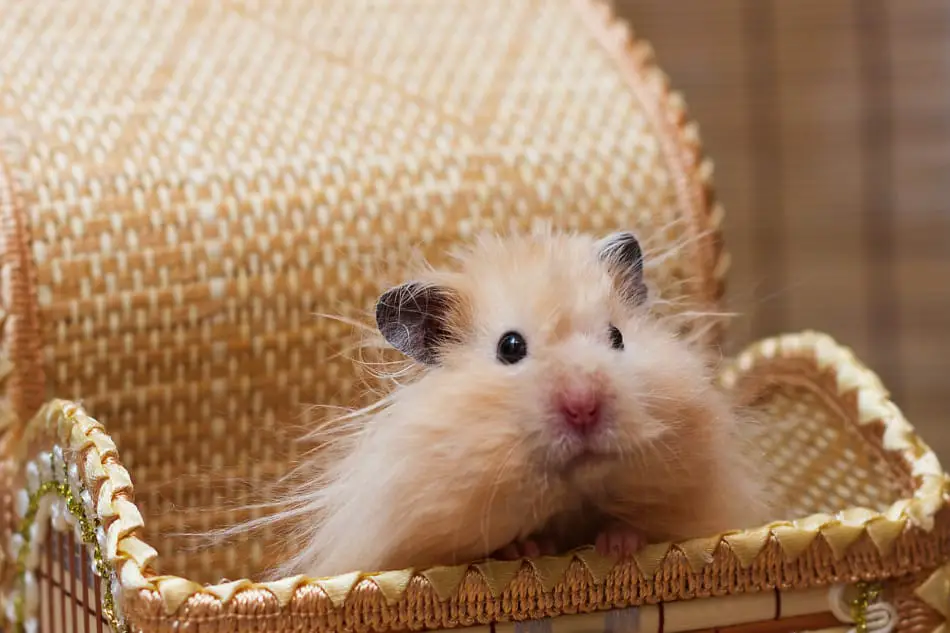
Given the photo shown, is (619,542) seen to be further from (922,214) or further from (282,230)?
(922,214)

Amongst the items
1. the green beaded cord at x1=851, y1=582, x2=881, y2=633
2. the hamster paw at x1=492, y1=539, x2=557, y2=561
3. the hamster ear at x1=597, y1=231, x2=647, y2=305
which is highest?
the hamster ear at x1=597, y1=231, x2=647, y2=305

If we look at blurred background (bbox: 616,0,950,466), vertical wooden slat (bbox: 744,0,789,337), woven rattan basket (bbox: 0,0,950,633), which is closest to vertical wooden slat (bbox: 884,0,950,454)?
blurred background (bbox: 616,0,950,466)

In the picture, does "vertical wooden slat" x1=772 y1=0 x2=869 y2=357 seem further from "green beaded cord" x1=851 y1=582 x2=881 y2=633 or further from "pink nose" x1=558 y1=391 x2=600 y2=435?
"pink nose" x1=558 y1=391 x2=600 y2=435

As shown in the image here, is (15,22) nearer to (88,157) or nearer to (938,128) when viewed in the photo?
(88,157)

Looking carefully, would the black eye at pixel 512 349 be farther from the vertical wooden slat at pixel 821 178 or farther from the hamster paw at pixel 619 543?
the vertical wooden slat at pixel 821 178

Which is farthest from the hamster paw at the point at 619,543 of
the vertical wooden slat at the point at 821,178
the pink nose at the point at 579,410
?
the vertical wooden slat at the point at 821,178

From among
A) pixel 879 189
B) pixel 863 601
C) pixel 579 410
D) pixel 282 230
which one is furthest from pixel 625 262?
pixel 879 189

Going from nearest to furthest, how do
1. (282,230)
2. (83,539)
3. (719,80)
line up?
(83,539)
(282,230)
(719,80)
